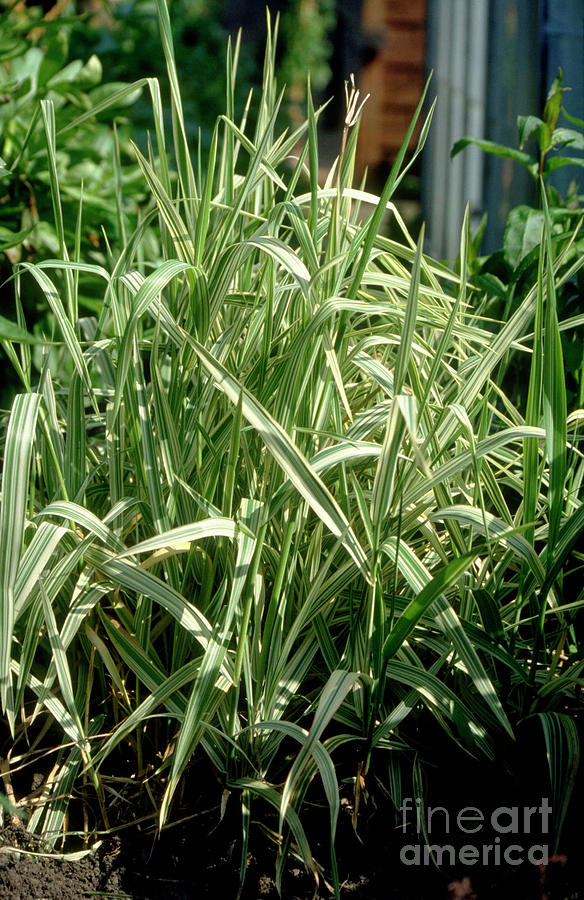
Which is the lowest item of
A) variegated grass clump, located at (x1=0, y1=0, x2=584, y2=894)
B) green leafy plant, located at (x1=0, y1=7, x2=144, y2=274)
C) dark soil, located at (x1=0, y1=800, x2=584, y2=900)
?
dark soil, located at (x1=0, y1=800, x2=584, y2=900)

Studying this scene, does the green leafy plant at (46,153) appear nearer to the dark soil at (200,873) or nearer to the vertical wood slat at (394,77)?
the dark soil at (200,873)

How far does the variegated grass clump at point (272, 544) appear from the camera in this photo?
0.86m

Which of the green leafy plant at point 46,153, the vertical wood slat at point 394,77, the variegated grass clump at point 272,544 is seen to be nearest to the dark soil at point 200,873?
the variegated grass clump at point 272,544

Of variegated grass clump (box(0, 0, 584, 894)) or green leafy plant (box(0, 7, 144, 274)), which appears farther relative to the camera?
green leafy plant (box(0, 7, 144, 274))

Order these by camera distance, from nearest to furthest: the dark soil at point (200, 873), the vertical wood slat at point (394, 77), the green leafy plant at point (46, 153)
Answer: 1. the dark soil at point (200, 873)
2. the green leafy plant at point (46, 153)
3. the vertical wood slat at point (394, 77)

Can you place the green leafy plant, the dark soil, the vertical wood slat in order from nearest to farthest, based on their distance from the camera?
1. the dark soil
2. the green leafy plant
3. the vertical wood slat

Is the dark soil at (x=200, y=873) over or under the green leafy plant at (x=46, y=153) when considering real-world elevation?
under

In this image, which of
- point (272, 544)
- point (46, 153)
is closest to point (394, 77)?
point (46, 153)

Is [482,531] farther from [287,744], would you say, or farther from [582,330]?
[582,330]

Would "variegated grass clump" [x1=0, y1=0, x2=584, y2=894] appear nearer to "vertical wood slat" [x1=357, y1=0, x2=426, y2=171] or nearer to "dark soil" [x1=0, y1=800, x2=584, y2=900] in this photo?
"dark soil" [x1=0, y1=800, x2=584, y2=900]

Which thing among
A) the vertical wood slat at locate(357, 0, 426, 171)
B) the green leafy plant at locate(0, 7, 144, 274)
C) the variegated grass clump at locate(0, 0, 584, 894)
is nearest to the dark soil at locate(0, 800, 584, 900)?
the variegated grass clump at locate(0, 0, 584, 894)

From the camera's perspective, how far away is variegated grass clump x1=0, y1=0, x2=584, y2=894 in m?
0.86

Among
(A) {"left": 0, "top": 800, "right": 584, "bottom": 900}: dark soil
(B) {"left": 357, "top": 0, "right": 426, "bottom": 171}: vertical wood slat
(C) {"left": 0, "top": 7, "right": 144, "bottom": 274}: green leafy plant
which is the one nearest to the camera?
(A) {"left": 0, "top": 800, "right": 584, "bottom": 900}: dark soil

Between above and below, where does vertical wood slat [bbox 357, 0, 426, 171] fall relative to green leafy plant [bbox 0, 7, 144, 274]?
above
